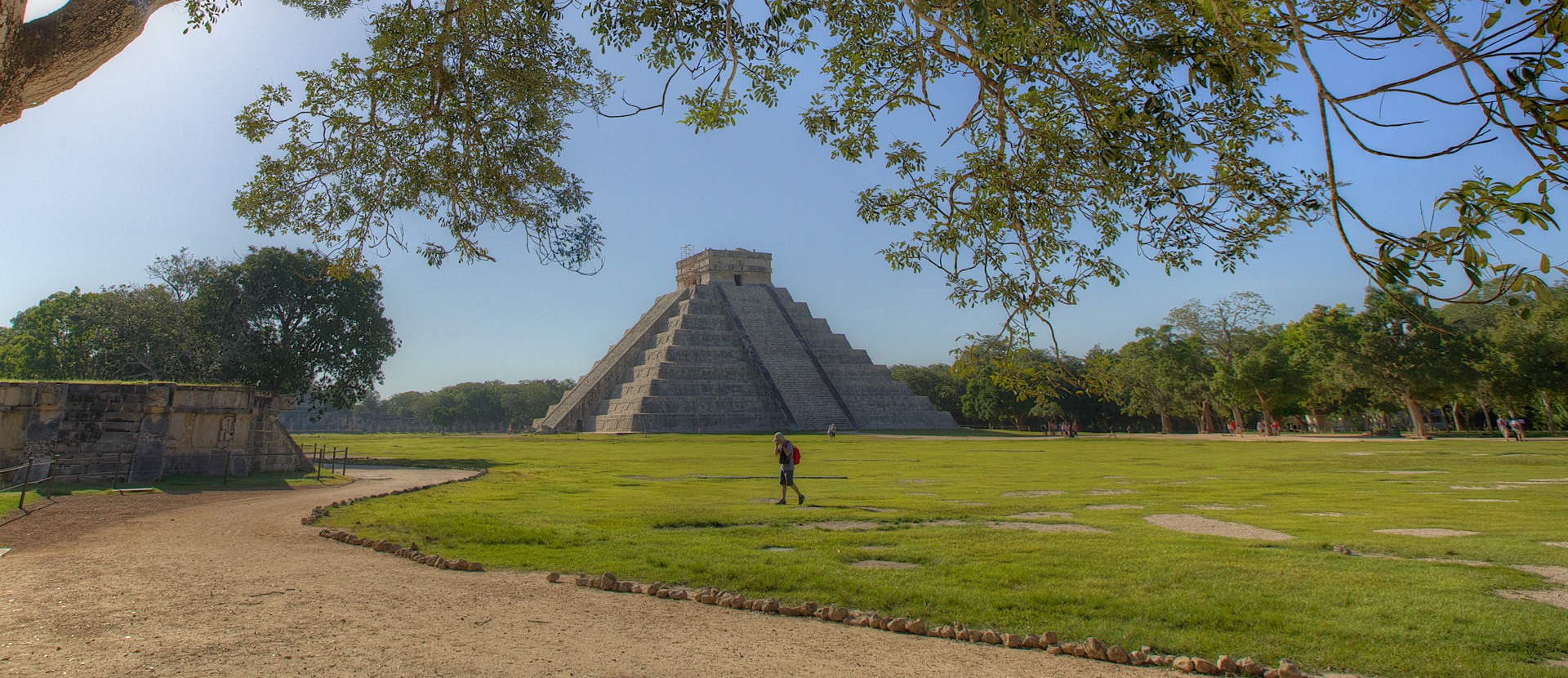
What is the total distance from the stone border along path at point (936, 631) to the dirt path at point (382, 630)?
9 cm

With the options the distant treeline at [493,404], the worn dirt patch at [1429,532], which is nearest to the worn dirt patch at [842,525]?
the worn dirt patch at [1429,532]

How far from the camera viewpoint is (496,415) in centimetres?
8956

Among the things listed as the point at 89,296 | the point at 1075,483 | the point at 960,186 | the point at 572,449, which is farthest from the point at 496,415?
the point at 960,186

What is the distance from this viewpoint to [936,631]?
441cm

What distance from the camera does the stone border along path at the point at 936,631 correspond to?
3740mm

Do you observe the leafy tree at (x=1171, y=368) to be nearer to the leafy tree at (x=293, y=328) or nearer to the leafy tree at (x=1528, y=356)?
the leafy tree at (x=1528, y=356)

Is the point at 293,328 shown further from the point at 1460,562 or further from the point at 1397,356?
the point at 1397,356

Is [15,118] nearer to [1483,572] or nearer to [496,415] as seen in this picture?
[1483,572]

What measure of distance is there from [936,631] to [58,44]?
4.88 metres

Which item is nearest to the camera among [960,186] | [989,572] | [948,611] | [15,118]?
[15,118]

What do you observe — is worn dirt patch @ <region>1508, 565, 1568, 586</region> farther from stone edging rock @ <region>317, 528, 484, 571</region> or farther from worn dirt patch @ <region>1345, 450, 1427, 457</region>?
worn dirt patch @ <region>1345, 450, 1427, 457</region>

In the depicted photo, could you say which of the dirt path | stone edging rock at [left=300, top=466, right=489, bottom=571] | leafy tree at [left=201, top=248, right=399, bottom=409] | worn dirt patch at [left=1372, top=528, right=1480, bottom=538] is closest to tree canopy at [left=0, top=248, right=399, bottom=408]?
leafy tree at [left=201, top=248, right=399, bottom=409]

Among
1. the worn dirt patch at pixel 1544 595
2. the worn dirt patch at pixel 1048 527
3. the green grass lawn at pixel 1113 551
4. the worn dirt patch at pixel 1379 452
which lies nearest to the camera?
the green grass lawn at pixel 1113 551

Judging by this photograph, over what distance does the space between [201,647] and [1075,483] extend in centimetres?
1275
